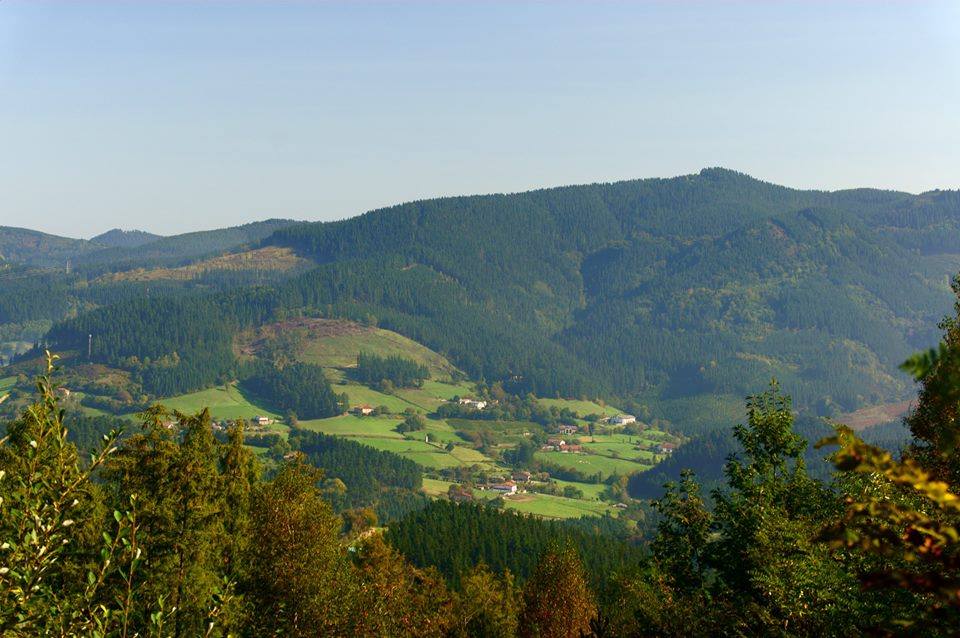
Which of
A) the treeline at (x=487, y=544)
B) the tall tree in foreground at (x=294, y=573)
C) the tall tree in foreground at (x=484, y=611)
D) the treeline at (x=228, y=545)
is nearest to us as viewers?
the treeline at (x=228, y=545)

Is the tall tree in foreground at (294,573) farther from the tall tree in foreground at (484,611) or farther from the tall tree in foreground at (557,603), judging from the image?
the tall tree in foreground at (484,611)

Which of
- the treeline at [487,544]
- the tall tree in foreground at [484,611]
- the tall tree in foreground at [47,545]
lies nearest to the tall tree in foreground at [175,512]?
the tall tree in foreground at [47,545]

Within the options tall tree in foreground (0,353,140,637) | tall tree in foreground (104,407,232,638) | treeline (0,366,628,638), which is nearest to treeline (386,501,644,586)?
treeline (0,366,628,638)

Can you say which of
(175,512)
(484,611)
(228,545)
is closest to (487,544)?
(484,611)

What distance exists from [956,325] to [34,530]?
35.9 metres

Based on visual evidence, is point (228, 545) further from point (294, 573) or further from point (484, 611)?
point (484, 611)

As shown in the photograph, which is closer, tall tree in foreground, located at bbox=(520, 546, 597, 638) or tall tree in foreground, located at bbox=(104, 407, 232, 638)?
tall tree in foreground, located at bbox=(104, 407, 232, 638)

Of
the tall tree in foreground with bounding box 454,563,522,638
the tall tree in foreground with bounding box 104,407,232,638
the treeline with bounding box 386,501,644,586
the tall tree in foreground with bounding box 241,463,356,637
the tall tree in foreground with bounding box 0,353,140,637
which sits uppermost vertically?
the tall tree in foreground with bounding box 0,353,140,637

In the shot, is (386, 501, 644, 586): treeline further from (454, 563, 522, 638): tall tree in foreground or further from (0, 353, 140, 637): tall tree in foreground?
(0, 353, 140, 637): tall tree in foreground

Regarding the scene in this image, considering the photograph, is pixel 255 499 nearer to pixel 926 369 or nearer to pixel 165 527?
pixel 165 527

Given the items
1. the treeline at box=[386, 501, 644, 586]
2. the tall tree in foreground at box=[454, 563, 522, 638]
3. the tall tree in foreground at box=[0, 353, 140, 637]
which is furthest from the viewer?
the treeline at box=[386, 501, 644, 586]

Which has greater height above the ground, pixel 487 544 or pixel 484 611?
pixel 484 611

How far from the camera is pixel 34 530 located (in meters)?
15.7

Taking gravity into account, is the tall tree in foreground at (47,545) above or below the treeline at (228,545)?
above
